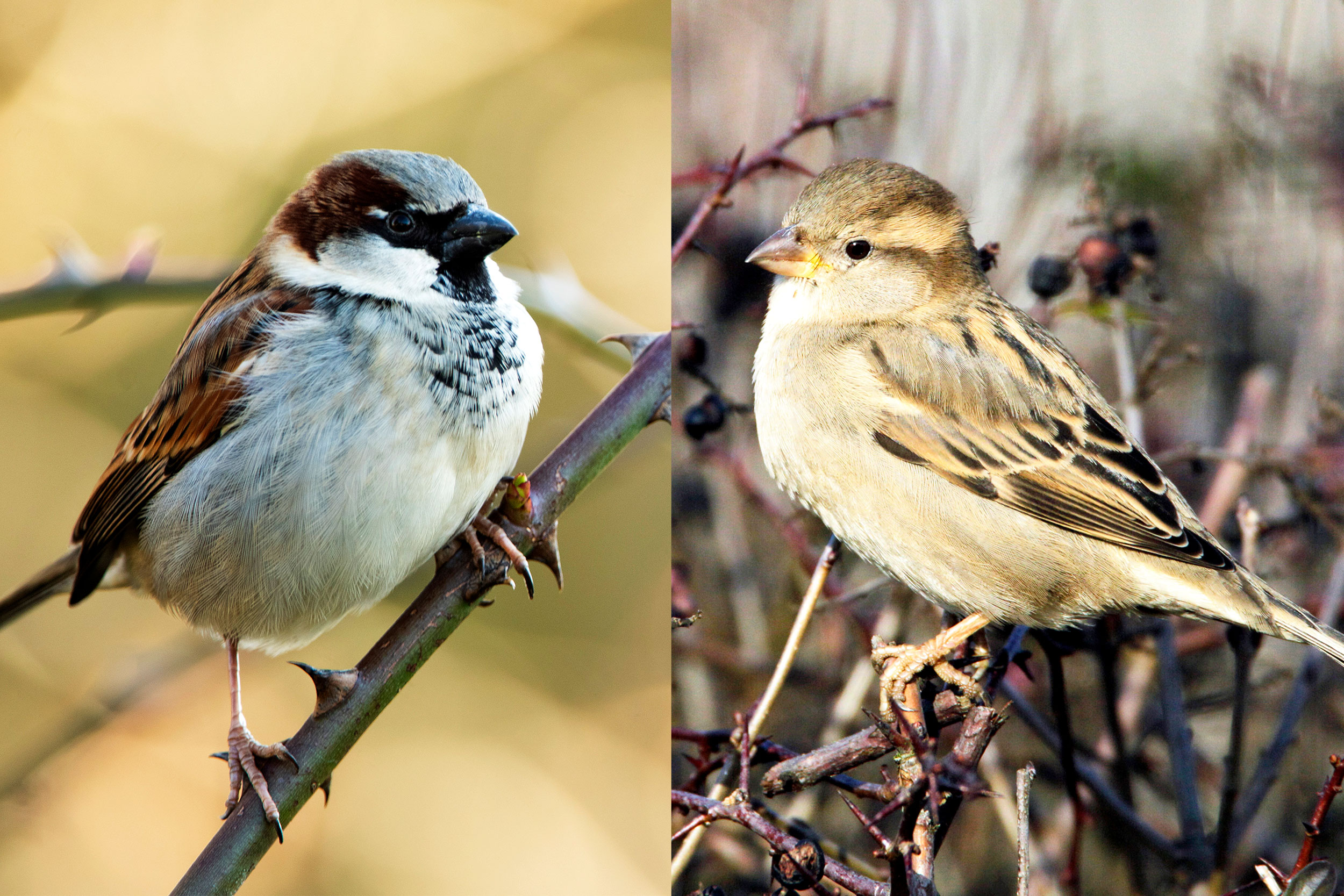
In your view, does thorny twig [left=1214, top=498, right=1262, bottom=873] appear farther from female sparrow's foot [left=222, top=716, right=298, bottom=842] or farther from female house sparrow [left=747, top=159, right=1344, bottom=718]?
female sparrow's foot [left=222, top=716, right=298, bottom=842]

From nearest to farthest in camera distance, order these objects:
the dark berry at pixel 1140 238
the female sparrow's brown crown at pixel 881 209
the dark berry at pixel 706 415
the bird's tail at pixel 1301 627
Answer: the bird's tail at pixel 1301 627, the dark berry at pixel 1140 238, the female sparrow's brown crown at pixel 881 209, the dark berry at pixel 706 415

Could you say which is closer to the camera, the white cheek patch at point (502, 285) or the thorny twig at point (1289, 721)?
the thorny twig at point (1289, 721)

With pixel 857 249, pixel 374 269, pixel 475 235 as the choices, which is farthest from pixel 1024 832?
pixel 374 269

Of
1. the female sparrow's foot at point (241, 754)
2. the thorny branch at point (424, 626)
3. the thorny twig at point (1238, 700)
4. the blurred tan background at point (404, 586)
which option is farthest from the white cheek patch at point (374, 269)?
the thorny twig at point (1238, 700)

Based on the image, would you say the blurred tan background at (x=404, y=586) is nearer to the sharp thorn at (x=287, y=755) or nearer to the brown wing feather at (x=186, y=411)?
the brown wing feather at (x=186, y=411)

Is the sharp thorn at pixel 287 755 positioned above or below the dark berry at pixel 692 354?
below

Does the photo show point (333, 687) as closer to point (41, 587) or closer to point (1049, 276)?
point (41, 587)
